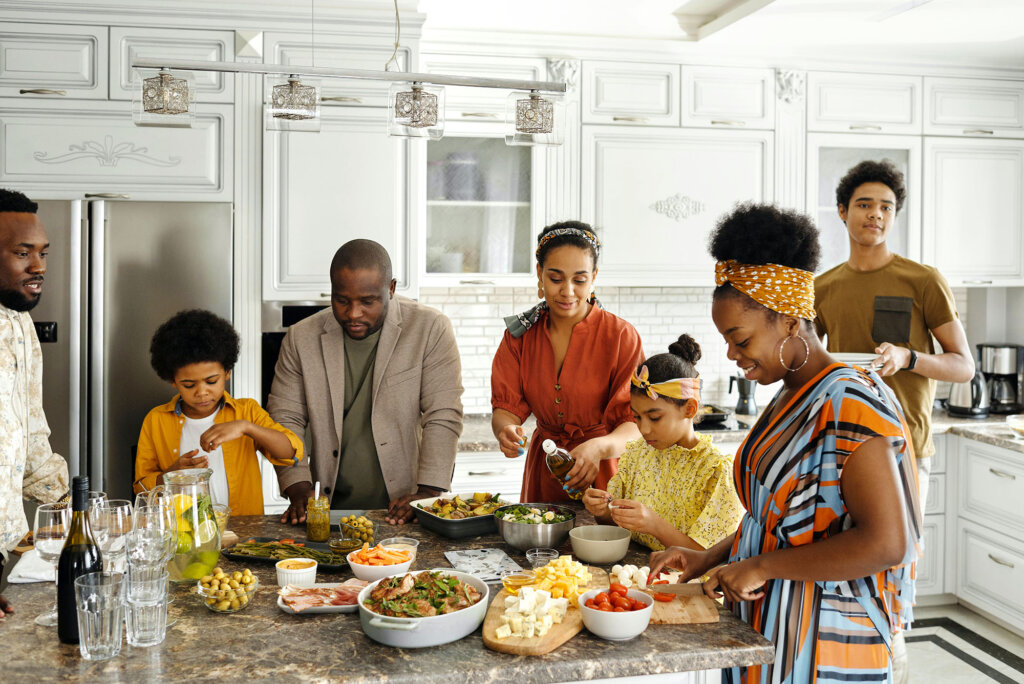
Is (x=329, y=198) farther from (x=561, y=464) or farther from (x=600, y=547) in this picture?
(x=600, y=547)

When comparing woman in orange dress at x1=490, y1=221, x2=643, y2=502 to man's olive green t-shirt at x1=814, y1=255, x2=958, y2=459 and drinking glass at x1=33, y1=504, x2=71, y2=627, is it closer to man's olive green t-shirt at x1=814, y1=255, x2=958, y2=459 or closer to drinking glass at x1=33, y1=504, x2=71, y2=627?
man's olive green t-shirt at x1=814, y1=255, x2=958, y2=459

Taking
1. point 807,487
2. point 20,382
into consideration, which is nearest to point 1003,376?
point 807,487

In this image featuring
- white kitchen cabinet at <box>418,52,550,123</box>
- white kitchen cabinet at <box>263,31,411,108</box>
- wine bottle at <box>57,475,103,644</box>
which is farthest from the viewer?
white kitchen cabinet at <box>418,52,550,123</box>

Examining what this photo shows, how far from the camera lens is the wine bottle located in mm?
1521

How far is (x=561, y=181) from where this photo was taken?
415 centimetres

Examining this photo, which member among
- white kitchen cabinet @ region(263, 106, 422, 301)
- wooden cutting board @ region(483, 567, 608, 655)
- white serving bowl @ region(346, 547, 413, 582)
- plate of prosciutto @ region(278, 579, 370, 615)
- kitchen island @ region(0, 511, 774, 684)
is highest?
white kitchen cabinet @ region(263, 106, 422, 301)

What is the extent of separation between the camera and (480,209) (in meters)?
4.10

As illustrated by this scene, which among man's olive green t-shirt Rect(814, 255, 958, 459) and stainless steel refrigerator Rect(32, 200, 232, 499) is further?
stainless steel refrigerator Rect(32, 200, 232, 499)

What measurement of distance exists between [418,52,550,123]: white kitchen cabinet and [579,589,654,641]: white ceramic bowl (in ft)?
9.52

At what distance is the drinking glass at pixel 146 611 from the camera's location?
4.94 feet

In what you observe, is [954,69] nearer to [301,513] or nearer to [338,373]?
[338,373]

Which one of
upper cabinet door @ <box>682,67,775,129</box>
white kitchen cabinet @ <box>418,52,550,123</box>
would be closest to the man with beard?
white kitchen cabinet @ <box>418,52,550,123</box>

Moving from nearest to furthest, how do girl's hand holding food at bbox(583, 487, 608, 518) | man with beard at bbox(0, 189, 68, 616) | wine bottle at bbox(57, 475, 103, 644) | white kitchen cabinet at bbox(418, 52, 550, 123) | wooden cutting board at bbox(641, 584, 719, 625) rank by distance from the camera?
1. wine bottle at bbox(57, 475, 103, 644)
2. wooden cutting board at bbox(641, 584, 719, 625)
3. girl's hand holding food at bbox(583, 487, 608, 518)
4. man with beard at bbox(0, 189, 68, 616)
5. white kitchen cabinet at bbox(418, 52, 550, 123)

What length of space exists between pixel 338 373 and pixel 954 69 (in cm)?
359
